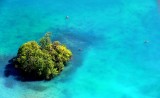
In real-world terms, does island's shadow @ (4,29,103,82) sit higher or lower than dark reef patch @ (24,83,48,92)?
higher

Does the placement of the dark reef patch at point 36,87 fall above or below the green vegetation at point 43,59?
below

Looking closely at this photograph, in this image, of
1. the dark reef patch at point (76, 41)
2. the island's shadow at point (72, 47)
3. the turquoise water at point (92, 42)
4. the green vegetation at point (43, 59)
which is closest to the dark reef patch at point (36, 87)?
the turquoise water at point (92, 42)

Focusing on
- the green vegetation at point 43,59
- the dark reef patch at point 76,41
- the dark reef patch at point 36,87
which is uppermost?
the dark reef patch at point 76,41

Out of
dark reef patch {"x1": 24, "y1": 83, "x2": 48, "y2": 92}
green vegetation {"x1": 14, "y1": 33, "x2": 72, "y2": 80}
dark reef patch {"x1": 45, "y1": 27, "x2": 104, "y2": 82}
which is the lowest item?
dark reef patch {"x1": 24, "y1": 83, "x2": 48, "y2": 92}

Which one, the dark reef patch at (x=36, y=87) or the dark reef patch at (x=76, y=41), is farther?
the dark reef patch at (x=76, y=41)

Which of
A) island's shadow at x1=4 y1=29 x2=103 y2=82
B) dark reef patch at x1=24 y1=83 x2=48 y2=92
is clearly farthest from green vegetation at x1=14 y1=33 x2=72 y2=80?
dark reef patch at x1=24 y1=83 x2=48 y2=92

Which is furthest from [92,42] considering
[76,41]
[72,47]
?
[72,47]

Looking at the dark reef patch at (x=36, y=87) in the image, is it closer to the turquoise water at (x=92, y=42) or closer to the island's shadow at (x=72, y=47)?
the turquoise water at (x=92, y=42)

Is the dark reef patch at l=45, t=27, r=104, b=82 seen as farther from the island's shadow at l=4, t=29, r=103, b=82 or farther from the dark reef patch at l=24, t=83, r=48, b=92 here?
the dark reef patch at l=24, t=83, r=48, b=92
